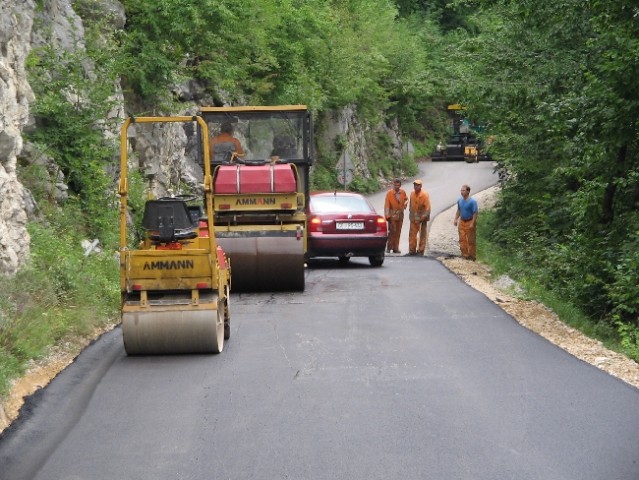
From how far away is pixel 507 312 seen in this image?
44.2ft

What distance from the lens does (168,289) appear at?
1015cm

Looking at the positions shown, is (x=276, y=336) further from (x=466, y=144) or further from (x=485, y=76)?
(x=466, y=144)

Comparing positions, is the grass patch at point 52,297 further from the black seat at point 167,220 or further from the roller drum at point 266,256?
the roller drum at point 266,256

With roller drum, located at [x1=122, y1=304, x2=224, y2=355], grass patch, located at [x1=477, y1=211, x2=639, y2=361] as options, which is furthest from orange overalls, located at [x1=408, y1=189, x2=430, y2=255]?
roller drum, located at [x1=122, y1=304, x2=224, y2=355]

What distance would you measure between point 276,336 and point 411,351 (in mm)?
1839

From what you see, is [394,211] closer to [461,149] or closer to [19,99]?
[19,99]

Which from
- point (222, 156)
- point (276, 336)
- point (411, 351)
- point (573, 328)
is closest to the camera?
point (411, 351)

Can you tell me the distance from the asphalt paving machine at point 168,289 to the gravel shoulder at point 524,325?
0.86 m

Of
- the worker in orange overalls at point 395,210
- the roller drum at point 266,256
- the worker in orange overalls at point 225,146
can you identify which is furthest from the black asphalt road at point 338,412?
the worker in orange overalls at point 395,210

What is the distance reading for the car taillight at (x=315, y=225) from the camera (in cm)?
1973

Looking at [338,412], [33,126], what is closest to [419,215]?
[33,126]

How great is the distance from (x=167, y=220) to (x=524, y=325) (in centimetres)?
493

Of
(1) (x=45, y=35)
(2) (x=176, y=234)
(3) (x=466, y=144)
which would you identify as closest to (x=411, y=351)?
(2) (x=176, y=234)

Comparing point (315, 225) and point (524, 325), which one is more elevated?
point (315, 225)
